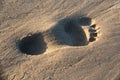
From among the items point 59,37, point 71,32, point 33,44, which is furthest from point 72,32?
point 33,44

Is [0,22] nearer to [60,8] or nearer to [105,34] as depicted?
[60,8]

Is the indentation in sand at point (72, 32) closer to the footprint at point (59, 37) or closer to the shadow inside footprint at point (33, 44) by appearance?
the footprint at point (59, 37)

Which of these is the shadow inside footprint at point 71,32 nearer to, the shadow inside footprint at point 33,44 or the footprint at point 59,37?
the footprint at point 59,37

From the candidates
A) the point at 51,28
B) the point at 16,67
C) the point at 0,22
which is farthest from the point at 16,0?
the point at 16,67

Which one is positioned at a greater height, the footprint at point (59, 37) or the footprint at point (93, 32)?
the footprint at point (59, 37)

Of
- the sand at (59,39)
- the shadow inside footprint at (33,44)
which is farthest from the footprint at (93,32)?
the shadow inside footprint at (33,44)

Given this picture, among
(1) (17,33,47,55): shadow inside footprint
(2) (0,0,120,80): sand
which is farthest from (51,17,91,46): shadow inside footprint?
(1) (17,33,47,55): shadow inside footprint

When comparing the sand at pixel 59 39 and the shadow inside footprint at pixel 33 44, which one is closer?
the sand at pixel 59 39
